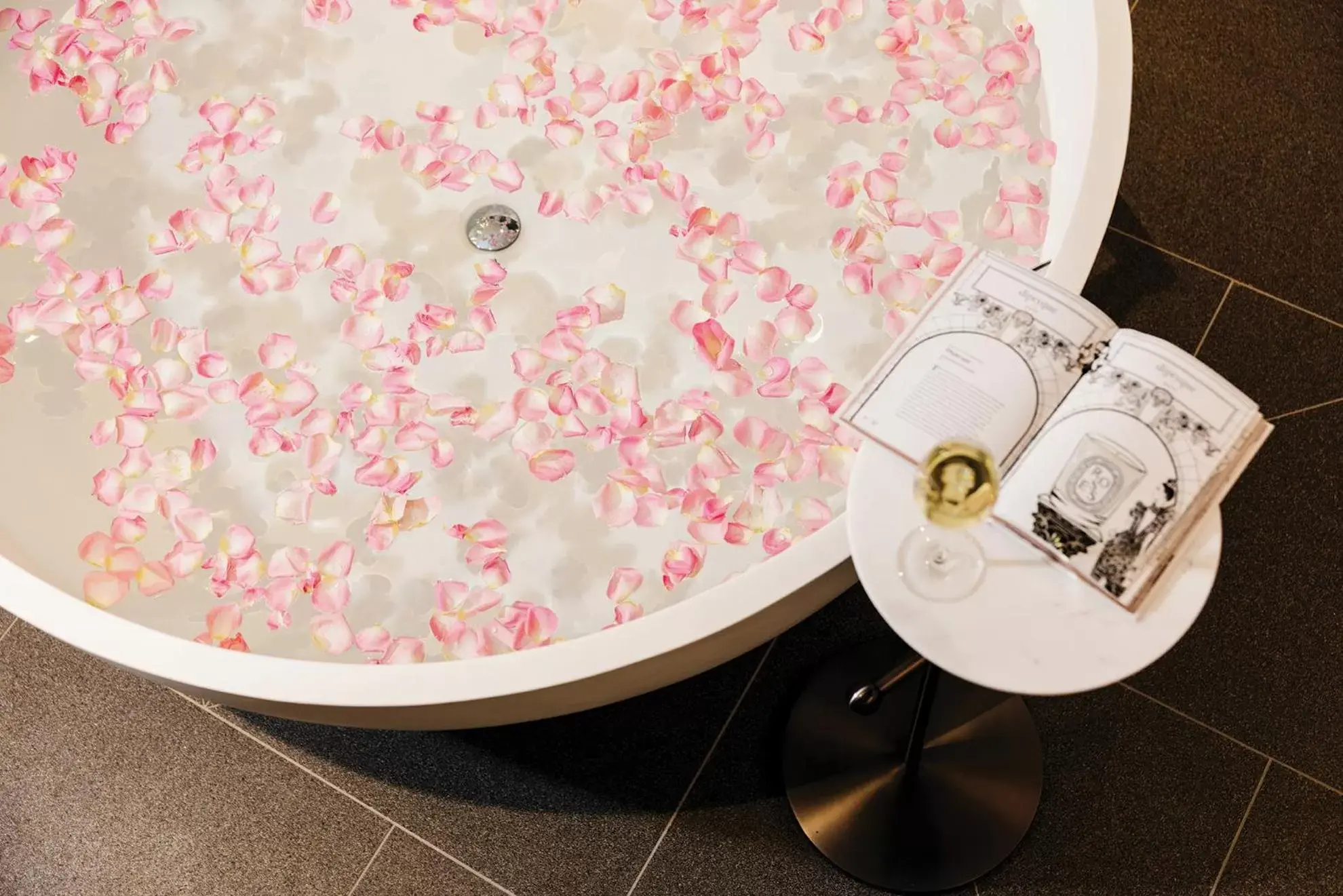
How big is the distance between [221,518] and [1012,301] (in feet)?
3.73

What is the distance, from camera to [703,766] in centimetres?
158

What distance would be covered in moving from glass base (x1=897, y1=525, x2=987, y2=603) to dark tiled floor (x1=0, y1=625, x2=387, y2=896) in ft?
3.27

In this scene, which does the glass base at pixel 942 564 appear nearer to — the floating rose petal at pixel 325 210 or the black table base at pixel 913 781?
the black table base at pixel 913 781

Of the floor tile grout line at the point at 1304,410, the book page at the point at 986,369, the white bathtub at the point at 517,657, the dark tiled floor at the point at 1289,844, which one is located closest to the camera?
the book page at the point at 986,369

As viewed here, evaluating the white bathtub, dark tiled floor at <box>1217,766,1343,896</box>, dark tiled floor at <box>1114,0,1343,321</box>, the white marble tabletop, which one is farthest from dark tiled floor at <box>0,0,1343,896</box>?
the white marble tabletop

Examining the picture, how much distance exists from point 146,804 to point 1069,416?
141cm

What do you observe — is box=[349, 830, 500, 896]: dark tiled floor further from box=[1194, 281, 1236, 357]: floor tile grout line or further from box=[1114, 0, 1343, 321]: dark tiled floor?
box=[1114, 0, 1343, 321]: dark tiled floor

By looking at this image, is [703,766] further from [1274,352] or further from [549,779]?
[1274,352]

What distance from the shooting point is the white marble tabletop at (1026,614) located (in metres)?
0.90

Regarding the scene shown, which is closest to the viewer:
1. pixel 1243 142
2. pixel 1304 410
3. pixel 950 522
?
pixel 950 522

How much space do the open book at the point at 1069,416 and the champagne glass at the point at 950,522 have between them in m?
0.05

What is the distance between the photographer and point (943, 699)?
1575 mm

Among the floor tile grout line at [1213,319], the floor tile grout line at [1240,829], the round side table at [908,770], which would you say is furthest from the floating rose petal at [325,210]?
the floor tile grout line at [1240,829]

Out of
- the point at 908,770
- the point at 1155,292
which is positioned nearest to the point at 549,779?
the point at 908,770
